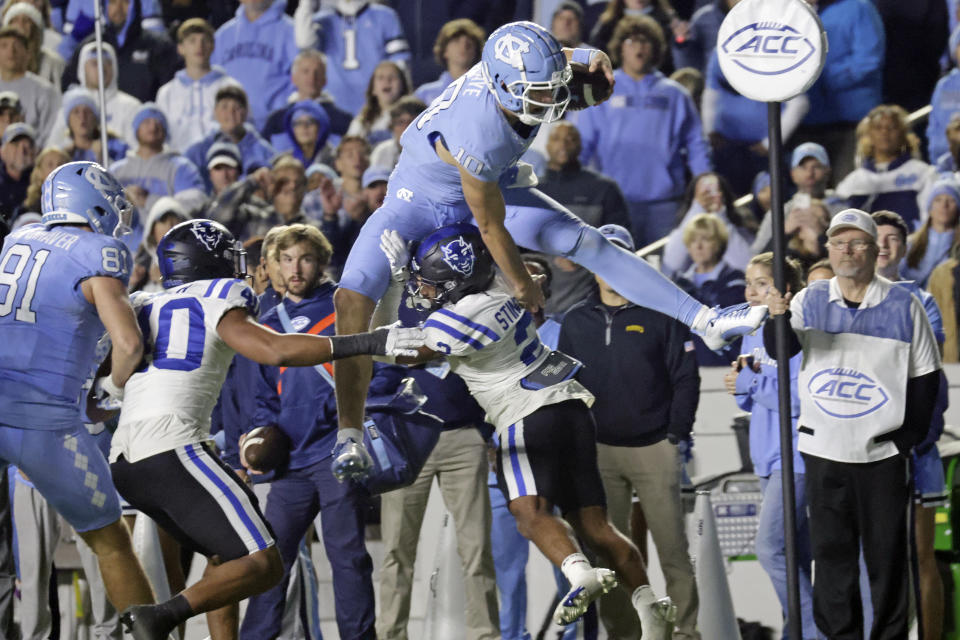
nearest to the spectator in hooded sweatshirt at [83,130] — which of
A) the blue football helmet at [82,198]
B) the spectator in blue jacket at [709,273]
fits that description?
the spectator in blue jacket at [709,273]

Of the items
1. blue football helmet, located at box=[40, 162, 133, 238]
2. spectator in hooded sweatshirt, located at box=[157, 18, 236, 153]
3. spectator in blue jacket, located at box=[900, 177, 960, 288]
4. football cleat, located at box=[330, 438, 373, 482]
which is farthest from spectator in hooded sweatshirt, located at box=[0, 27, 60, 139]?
spectator in blue jacket, located at box=[900, 177, 960, 288]

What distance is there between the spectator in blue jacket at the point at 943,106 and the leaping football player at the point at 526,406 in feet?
13.8

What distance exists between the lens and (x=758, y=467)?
5.57 meters

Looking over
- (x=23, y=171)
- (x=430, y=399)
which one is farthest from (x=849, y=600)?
(x=23, y=171)

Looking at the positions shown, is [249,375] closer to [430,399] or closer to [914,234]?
[430,399]

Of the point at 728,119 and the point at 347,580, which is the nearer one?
the point at 347,580

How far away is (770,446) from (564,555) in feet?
5.04

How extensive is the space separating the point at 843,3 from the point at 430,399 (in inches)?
166

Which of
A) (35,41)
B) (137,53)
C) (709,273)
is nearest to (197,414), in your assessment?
(709,273)

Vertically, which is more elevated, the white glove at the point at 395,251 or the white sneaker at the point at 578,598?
the white glove at the point at 395,251

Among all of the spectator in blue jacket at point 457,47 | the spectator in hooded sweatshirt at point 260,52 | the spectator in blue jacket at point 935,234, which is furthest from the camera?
the spectator in hooded sweatshirt at point 260,52

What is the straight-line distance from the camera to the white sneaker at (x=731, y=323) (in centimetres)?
445

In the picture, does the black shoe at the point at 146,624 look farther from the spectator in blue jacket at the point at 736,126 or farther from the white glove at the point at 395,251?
the spectator in blue jacket at the point at 736,126

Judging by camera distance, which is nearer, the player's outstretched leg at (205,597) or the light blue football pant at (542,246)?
the player's outstretched leg at (205,597)
